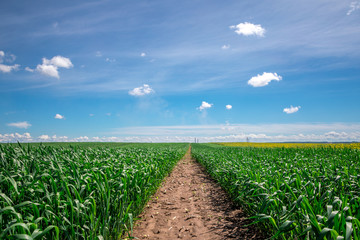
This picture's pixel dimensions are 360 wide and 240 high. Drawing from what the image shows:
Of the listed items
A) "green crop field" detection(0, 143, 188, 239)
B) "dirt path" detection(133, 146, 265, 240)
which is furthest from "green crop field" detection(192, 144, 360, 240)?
"green crop field" detection(0, 143, 188, 239)

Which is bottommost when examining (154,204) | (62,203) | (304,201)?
(154,204)

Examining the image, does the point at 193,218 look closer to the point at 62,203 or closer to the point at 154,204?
the point at 154,204

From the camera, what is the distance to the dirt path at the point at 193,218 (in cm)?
471

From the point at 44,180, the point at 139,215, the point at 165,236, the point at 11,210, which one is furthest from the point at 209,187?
the point at 11,210

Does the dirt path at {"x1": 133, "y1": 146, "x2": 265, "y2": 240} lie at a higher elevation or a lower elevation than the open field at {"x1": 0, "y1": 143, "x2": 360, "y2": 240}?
lower

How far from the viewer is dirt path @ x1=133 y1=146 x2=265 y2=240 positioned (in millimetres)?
4715

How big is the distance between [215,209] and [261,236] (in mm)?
2270

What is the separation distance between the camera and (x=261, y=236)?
436 cm

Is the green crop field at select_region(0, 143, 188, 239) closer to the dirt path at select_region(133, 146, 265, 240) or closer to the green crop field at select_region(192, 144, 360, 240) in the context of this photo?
the dirt path at select_region(133, 146, 265, 240)

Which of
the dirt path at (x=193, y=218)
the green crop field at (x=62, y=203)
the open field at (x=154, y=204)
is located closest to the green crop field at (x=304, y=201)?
the open field at (x=154, y=204)

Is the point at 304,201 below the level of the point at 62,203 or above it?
above

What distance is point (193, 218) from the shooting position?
5.77 m

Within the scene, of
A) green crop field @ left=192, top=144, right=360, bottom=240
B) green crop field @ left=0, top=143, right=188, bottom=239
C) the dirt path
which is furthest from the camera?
the dirt path

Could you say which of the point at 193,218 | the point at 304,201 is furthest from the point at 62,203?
the point at 304,201
